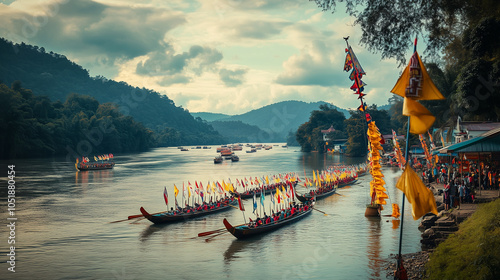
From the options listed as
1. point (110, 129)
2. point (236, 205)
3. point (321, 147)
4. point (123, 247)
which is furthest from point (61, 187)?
point (321, 147)

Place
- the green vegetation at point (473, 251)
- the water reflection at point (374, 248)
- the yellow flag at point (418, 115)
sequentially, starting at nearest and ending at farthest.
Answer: the yellow flag at point (418, 115)
the green vegetation at point (473, 251)
the water reflection at point (374, 248)

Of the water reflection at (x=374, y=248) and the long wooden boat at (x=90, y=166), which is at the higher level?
the long wooden boat at (x=90, y=166)

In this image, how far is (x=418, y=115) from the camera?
Result: 15.8 metres

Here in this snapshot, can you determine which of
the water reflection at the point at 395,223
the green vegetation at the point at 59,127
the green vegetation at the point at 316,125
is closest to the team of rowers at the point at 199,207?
the water reflection at the point at 395,223

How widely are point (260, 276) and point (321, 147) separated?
480ft

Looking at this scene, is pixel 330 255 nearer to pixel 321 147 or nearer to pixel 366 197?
pixel 366 197

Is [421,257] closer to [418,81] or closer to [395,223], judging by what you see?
[395,223]

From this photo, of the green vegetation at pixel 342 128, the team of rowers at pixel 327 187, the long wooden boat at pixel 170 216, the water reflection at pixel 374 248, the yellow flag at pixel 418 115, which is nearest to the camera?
the yellow flag at pixel 418 115

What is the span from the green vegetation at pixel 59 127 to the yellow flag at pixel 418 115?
114620 mm

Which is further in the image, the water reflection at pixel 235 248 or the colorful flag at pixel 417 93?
the water reflection at pixel 235 248

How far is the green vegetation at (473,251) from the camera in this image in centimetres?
1615

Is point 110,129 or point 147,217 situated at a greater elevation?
point 110,129

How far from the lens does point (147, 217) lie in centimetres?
4006

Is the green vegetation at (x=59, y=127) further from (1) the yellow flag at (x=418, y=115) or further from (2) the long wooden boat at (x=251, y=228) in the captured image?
(1) the yellow flag at (x=418, y=115)
